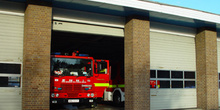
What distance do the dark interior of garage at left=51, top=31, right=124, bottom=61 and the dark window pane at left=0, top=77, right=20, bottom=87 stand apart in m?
6.36

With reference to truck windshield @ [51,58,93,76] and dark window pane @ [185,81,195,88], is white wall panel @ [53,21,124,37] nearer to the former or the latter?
truck windshield @ [51,58,93,76]

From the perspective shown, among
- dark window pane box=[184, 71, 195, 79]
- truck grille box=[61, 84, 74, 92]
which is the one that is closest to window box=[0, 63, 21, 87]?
→ truck grille box=[61, 84, 74, 92]

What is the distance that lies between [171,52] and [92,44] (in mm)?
7537

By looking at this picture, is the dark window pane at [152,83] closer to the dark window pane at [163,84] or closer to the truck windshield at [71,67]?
the dark window pane at [163,84]

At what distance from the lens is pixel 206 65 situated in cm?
1437

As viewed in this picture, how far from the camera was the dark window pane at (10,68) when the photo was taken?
32.3ft

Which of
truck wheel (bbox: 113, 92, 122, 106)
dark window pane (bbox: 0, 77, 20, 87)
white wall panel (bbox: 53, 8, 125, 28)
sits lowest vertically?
truck wheel (bbox: 113, 92, 122, 106)

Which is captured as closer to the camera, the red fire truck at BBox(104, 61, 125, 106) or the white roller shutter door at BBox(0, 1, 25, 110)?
the white roller shutter door at BBox(0, 1, 25, 110)

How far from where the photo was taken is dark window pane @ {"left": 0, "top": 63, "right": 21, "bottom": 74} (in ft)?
32.3

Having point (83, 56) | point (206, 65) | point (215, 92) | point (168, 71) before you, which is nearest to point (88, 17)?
point (83, 56)

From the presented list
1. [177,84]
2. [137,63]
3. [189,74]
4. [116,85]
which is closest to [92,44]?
[116,85]

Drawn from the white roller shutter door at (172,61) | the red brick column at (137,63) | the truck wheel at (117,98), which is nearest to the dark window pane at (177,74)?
the white roller shutter door at (172,61)

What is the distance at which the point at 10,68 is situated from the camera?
9969 mm

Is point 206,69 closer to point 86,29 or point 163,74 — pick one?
point 163,74
